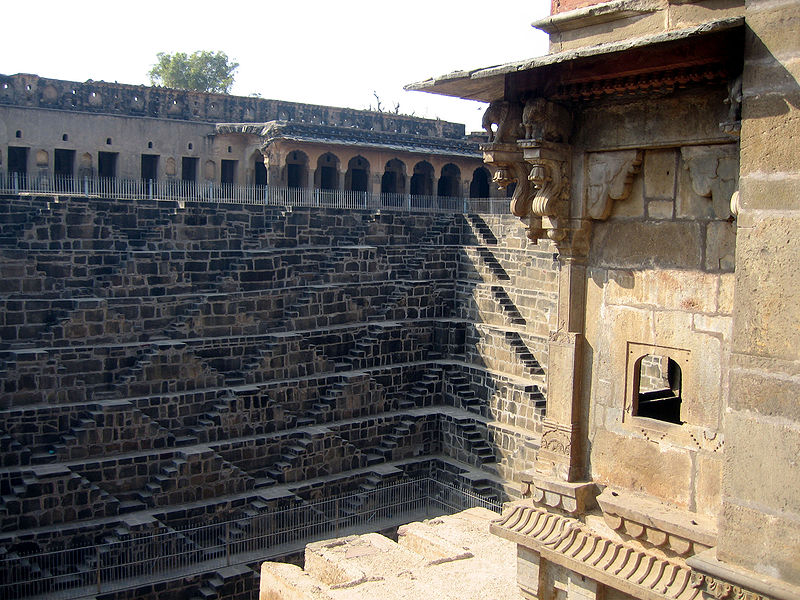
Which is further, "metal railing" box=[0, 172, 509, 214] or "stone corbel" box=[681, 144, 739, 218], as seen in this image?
"metal railing" box=[0, 172, 509, 214]

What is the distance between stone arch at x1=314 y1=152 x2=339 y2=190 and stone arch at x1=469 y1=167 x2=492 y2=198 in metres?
5.47

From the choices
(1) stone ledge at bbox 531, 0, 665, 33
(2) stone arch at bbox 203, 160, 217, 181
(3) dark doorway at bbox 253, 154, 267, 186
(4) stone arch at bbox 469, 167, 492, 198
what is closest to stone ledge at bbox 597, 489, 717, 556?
(1) stone ledge at bbox 531, 0, 665, 33

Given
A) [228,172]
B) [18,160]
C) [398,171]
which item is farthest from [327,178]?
[18,160]

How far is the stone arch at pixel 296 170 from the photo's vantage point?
26291mm

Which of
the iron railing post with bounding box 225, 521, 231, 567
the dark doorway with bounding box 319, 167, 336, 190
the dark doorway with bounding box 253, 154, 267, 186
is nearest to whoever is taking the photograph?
the iron railing post with bounding box 225, 521, 231, 567

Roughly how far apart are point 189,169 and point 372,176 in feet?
18.8

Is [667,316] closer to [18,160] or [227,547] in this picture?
[227,547]

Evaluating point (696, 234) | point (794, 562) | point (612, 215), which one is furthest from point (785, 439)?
point (612, 215)

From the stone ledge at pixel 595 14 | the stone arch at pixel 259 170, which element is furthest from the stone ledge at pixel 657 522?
the stone arch at pixel 259 170

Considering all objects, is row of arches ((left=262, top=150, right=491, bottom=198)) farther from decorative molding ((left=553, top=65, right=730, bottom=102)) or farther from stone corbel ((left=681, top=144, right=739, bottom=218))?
stone corbel ((left=681, top=144, right=739, bottom=218))

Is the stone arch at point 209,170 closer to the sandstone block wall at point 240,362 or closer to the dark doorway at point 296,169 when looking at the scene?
the dark doorway at point 296,169

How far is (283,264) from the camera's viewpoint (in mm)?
19109

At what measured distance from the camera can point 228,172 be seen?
88.8 ft

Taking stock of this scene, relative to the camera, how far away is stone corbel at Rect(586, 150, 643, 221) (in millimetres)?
6199
